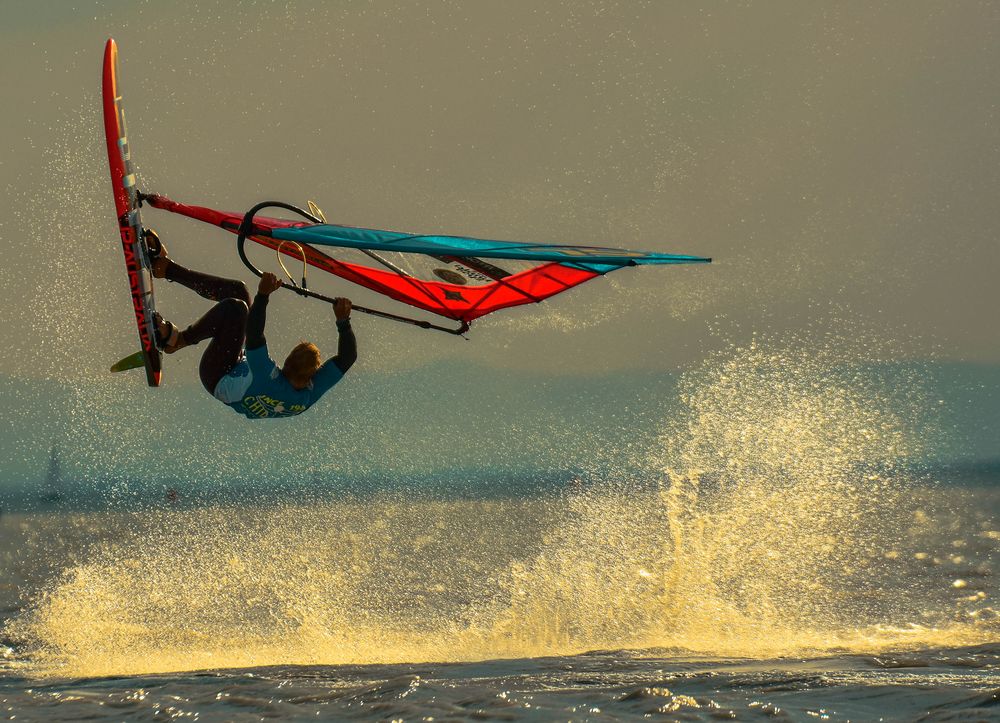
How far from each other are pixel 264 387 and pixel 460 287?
1.85 m

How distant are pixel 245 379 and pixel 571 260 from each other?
2.54 m

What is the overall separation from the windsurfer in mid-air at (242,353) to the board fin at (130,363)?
1.07ft

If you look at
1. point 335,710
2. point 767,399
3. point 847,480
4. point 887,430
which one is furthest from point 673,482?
point 847,480

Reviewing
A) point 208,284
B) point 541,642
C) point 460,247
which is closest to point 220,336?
point 208,284

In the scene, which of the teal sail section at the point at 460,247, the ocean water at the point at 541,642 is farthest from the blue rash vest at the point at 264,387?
the ocean water at the point at 541,642

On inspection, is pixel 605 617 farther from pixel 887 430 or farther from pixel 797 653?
pixel 887 430

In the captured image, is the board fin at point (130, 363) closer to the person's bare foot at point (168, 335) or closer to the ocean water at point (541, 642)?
the person's bare foot at point (168, 335)

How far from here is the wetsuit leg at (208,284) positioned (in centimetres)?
812

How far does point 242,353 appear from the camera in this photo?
8.24 m

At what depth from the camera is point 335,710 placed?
7.92 metres

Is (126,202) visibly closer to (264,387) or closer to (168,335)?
(168,335)

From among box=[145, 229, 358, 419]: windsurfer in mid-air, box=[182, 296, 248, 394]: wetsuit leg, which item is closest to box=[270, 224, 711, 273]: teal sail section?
box=[145, 229, 358, 419]: windsurfer in mid-air

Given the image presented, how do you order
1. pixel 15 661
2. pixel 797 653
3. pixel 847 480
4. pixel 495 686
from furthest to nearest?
pixel 847 480
pixel 15 661
pixel 797 653
pixel 495 686

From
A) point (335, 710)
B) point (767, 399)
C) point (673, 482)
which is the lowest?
point (335, 710)
